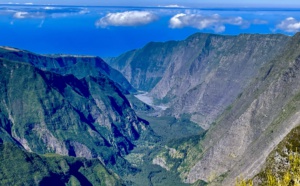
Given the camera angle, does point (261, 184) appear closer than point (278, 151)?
Yes

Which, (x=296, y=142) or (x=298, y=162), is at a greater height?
(x=298, y=162)

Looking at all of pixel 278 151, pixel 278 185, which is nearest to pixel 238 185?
pixel 278 185

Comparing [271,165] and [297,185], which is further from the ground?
[297,185]

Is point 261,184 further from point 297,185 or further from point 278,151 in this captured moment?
point 297,185

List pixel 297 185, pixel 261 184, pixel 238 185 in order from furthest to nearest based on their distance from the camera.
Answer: pixel 261 184 → pixel 238 185 → pixel 297 185

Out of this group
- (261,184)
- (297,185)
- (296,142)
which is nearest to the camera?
(297,185)

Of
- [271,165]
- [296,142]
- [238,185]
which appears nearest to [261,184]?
[271,165]

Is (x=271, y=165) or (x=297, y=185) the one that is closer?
(x=297, y=185)

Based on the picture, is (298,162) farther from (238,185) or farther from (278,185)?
(238,185)

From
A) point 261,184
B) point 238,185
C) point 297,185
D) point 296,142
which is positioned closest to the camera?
point 297,185
